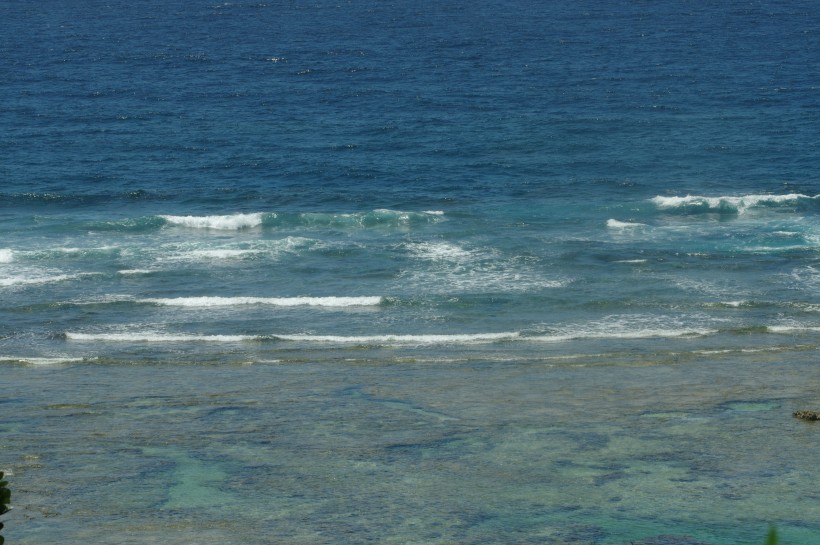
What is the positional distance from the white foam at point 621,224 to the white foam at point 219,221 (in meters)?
14.9

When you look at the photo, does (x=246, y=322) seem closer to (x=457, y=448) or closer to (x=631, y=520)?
(x=457, y=448)

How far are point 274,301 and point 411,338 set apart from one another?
6.49m

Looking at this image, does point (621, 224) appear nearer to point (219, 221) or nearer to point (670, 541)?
point (219, 221)

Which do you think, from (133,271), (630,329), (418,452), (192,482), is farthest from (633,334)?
(133,271)

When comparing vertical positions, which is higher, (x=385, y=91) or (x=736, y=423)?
(x=385, y=91)

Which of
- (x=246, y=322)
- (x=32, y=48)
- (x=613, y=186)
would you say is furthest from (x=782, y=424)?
(x=32, y=48)

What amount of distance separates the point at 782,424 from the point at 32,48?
3014 inches

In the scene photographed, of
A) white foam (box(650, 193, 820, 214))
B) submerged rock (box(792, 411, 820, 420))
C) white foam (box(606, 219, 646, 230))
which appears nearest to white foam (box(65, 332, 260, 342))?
submerged rock (box(792, 411, 820, 420))

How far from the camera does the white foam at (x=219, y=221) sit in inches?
1949

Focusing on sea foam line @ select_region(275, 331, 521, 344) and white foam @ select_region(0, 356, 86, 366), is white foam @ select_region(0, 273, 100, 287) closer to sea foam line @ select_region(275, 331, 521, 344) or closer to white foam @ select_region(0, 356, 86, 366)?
white foam @ select_region(0, 356, 86, 366)

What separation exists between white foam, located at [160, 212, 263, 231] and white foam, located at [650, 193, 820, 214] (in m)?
18.0

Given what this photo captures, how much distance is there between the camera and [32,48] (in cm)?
8850

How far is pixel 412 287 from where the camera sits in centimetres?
4019

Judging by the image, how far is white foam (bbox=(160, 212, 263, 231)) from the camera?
4950 cm
